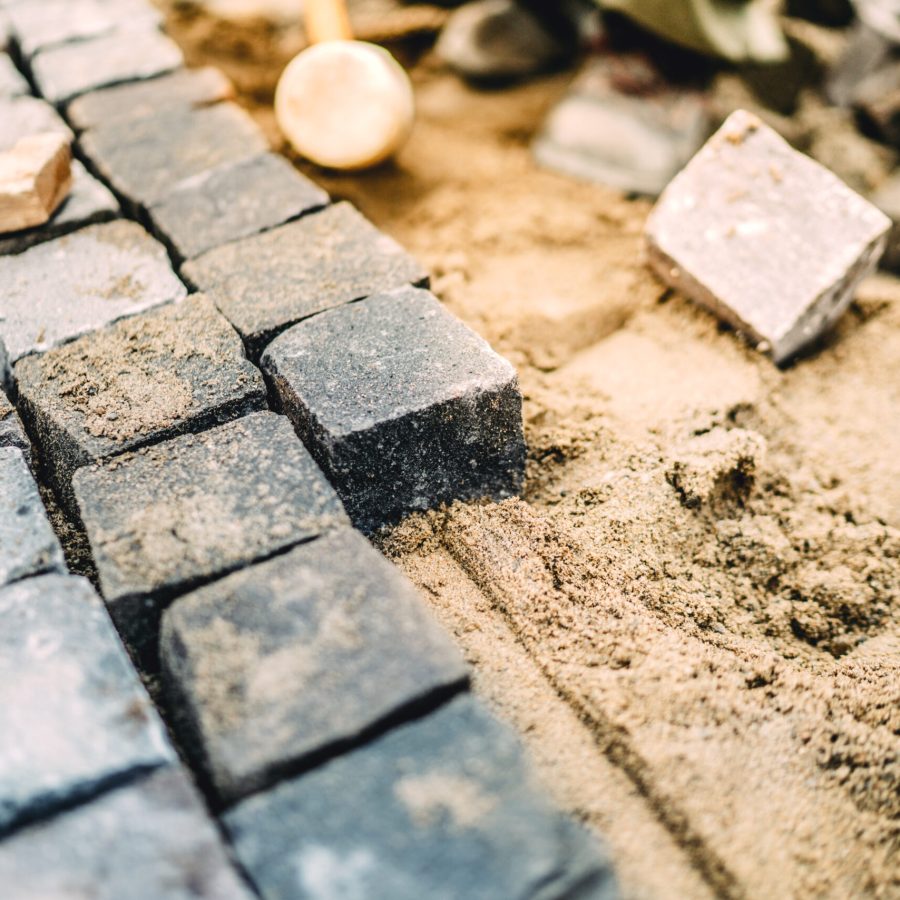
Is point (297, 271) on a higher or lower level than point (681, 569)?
higher

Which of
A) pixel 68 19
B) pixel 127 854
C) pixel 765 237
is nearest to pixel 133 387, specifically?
pixel 127 854

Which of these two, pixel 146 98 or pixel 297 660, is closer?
pixel 297 660

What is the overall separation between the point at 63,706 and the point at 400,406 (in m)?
0.75

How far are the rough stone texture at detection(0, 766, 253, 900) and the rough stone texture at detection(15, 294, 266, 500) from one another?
0.70m

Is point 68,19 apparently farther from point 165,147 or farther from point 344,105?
point 344,105

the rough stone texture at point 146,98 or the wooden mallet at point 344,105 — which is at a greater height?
the wooden mallet at point 344,105

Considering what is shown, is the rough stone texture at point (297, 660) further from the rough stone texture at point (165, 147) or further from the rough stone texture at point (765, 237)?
the rough stone texture at point (165, 147)

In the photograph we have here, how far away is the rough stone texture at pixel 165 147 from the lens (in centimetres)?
235

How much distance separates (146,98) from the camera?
105 inches

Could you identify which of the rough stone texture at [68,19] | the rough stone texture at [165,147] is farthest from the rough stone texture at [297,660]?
the rough stone texture at [68,19]

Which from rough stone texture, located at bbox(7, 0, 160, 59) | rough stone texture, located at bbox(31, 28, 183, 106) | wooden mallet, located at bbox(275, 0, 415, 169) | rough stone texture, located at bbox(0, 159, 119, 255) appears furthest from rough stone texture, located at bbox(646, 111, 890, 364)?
rough stone texture, located at bbox(7, 0, 160, 59)

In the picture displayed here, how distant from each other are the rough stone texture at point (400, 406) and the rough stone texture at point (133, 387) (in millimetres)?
114

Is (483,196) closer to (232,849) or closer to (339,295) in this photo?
(339,295)

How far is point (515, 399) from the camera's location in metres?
1.69
